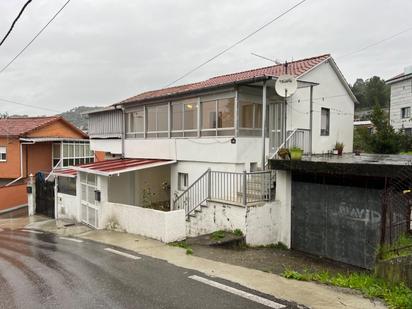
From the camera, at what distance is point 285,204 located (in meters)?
11.5

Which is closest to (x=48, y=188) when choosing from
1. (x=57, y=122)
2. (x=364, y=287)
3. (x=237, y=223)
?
(x=57, y=122)

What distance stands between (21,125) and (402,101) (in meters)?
30.9

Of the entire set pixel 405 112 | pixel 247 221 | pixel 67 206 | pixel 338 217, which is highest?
pixel 405 112

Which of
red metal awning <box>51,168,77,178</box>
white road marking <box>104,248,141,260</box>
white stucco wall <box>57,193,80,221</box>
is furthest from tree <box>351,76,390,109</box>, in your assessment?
white road marking <box>104,248,141,260</box>

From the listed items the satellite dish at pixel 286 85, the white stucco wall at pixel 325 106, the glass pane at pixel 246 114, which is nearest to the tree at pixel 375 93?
the white stucco wall at pixel 325 106

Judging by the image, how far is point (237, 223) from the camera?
35.1ft

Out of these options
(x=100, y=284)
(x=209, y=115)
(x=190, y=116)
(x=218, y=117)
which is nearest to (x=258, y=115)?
(x=218, y=117)

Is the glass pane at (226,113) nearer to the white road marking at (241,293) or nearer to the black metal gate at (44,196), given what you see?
the white road marking at (241,293)

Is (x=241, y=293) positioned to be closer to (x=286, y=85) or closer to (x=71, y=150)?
(x=286, y=85)

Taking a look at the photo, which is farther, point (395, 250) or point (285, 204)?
point (285, 204)

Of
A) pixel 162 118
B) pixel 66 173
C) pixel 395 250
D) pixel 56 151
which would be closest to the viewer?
pixel 395 250

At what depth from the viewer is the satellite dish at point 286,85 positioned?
11.8m

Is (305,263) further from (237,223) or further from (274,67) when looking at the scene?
(274,67)

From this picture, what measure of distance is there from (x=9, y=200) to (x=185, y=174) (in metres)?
14.6
